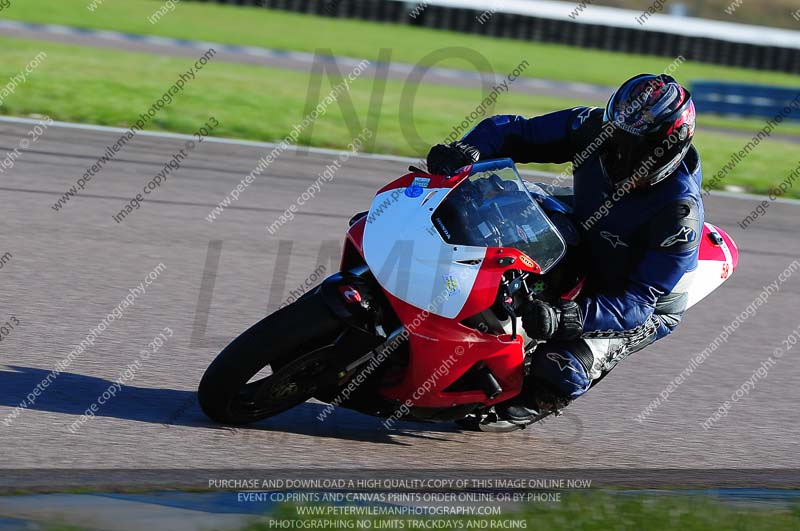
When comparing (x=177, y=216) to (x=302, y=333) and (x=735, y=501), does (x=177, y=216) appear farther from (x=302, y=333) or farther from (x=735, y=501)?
(x=735, y=501)

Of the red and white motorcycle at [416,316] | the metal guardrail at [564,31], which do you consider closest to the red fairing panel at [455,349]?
the red and white motorcycle at [416,316]

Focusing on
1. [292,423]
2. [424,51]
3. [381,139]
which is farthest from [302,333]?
[424,51]

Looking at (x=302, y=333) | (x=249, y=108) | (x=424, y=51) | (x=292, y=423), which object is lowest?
(x=424, y=51)

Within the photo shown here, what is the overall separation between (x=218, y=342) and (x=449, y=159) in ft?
6.97

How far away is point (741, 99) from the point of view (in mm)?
21922

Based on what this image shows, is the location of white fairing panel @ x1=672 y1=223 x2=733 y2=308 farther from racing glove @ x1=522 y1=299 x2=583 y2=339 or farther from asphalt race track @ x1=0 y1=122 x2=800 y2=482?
racing glove @ x1=522 y1=299 x2=583 y2=339

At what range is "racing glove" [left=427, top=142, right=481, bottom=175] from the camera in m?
4.70

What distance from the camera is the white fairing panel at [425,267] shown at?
452 cm

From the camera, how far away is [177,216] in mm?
8836

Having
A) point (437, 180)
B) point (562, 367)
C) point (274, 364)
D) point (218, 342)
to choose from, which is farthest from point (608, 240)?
point (218, 342)

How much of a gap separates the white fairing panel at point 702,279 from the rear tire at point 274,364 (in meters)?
1.80

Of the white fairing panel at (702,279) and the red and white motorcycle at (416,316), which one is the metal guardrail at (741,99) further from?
the red and white motorcycle at (416,316)

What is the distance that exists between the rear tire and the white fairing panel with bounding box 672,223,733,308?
1801mm

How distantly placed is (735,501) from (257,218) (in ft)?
17.3
